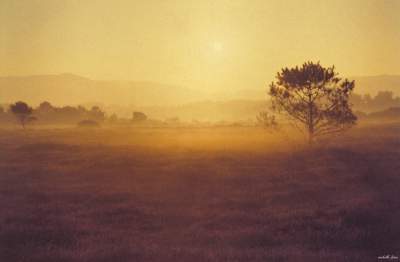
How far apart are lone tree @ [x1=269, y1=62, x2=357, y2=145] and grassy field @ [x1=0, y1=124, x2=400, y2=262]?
8.37m

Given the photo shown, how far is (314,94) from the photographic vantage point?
126ft

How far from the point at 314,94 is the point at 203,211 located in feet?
81.5

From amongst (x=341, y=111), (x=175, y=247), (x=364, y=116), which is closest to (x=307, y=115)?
(x=341, y=111)

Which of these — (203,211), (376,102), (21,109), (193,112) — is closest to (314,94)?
(203,211)

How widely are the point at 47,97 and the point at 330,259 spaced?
175 metres

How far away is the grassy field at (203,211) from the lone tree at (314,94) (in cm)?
837

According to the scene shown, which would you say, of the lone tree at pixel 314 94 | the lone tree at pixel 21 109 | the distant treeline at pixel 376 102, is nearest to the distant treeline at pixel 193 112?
the distant treeline at pixel 376 102

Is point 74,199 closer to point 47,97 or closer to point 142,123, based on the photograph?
point 142,123

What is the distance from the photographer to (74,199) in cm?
1866

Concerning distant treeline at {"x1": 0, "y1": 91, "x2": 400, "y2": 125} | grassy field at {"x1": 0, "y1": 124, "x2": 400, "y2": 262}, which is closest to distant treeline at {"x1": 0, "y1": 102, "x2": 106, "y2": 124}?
distant treeline at {"x1": 0, "y1": 91, "x2": 400, "y2": 125}

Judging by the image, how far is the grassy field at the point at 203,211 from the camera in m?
11.2

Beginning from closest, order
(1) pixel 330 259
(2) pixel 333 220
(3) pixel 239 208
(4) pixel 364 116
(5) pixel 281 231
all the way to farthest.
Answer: (1) pixel 330 259
(5) pixel 281 231
(2) pixel 333 220
(3) pixel 239 208
(4) pixel 364 116

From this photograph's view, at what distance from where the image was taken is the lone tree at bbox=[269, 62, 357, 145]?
37125mm

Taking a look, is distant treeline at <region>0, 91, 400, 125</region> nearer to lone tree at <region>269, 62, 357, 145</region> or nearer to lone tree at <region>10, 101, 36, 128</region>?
lone tree at <region>10, 101, 36, 128</region>
